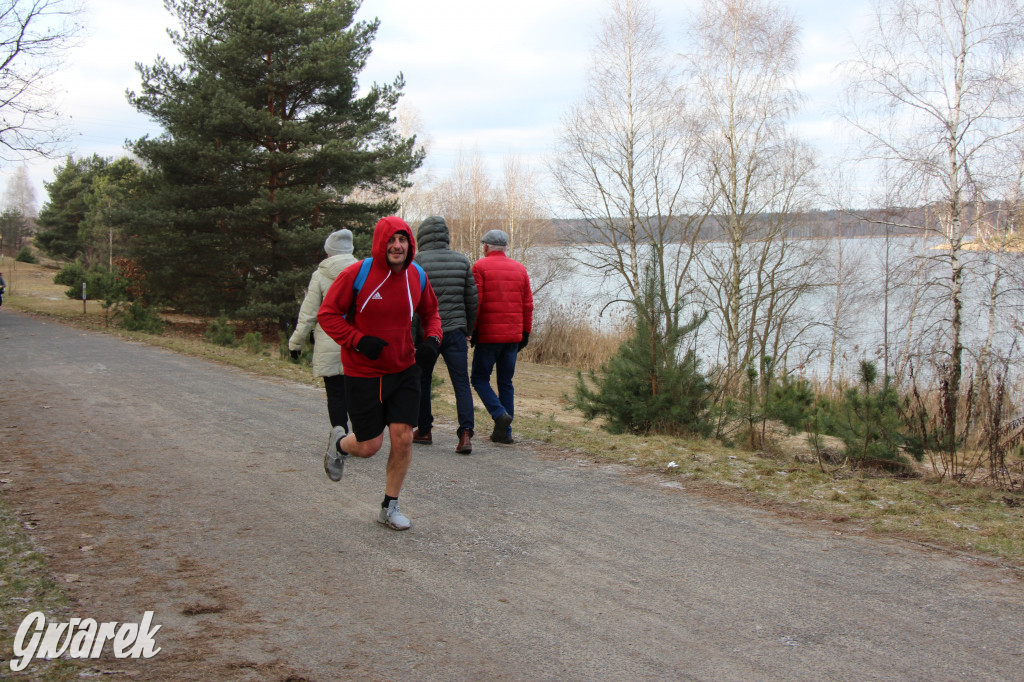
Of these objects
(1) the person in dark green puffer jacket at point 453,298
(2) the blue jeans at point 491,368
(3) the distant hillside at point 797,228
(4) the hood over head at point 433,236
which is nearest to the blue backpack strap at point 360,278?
(1) the person in dark green puffer jacket at point 453,298

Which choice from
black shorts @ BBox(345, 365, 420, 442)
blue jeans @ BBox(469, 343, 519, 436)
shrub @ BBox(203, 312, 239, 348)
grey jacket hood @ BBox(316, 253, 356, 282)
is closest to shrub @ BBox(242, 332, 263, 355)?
shrub @ BBox(203, 312, 239, 348)

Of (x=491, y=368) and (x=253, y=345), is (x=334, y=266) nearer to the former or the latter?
(x=491, y=368)

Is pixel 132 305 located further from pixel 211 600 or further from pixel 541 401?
pixel 211 600

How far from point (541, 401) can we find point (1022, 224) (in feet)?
36.8

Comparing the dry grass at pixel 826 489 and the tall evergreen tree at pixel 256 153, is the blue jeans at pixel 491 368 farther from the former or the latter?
the tall evergreen tree at pixel 256 153

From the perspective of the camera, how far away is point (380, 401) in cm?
491

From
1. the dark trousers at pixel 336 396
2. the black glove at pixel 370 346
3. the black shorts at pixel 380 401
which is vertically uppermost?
the black glove at pixel 370 346

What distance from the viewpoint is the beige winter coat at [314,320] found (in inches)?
266

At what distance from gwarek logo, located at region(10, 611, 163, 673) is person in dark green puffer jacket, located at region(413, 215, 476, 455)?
4.05m

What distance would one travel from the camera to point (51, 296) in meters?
38.9

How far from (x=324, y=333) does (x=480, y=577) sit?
3245 millimetres

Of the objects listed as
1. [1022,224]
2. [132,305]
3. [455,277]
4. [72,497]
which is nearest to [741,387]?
[455,277]

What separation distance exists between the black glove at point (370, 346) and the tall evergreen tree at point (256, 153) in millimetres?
18399

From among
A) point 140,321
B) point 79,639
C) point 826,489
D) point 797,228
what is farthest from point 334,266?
point 797,228
